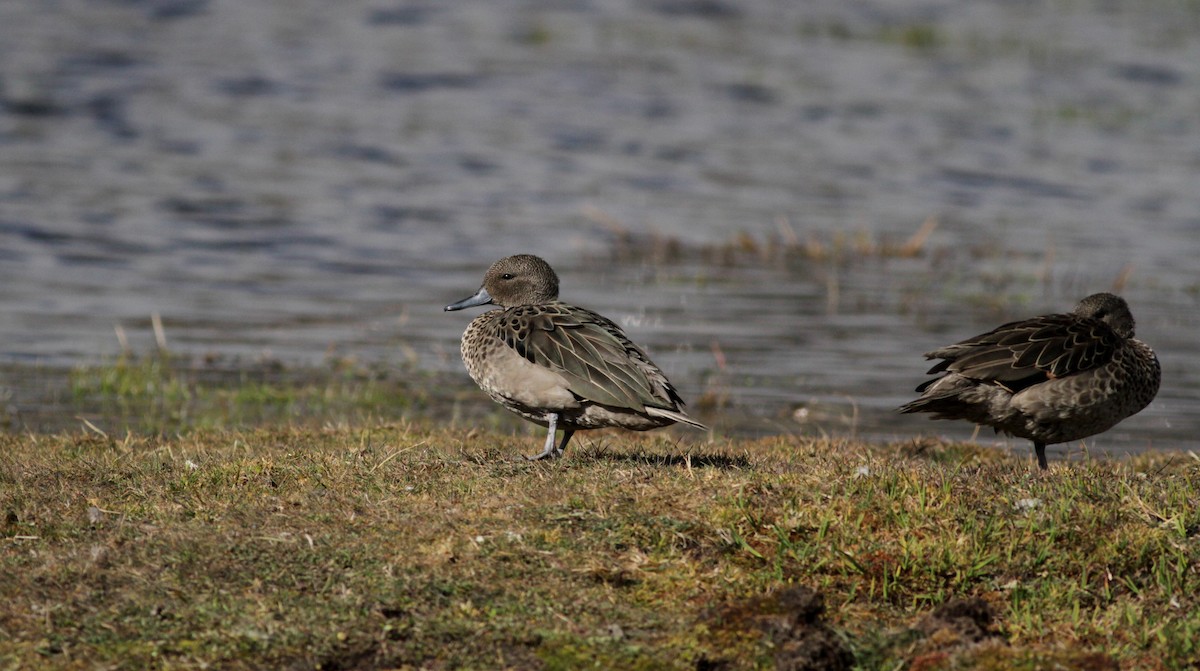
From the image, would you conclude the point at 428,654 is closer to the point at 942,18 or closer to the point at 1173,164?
the point at 1173,164

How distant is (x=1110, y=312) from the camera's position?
369 inches

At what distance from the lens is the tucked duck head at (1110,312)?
936 cm

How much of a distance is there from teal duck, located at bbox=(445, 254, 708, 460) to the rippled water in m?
3.83

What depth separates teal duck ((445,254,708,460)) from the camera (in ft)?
24.1

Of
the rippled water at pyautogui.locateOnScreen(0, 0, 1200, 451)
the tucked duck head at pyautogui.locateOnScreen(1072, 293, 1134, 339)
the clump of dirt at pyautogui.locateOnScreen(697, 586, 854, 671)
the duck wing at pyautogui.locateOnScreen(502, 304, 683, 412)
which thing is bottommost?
the rippled water at pyautogui.locateOnScreen(0, 0, 1200, 451)

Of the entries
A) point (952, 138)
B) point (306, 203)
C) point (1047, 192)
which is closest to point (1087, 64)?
point (952, 138)

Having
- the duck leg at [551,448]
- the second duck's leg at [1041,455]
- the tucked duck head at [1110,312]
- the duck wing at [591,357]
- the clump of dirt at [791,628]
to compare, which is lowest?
the second duck's leg at [1041,455]

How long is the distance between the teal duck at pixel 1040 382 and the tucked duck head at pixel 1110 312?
72 centimetres

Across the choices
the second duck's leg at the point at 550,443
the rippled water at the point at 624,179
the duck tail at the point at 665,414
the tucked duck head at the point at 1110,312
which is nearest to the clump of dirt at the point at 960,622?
the duck tail at the point at 665,414

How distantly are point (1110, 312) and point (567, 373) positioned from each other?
3.87m

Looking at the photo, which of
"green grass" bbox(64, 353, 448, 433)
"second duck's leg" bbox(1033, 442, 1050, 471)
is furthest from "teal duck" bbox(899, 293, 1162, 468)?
"green grass" bbox(64, 353, 448, 433)

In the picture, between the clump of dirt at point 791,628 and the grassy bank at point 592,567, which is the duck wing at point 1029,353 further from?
the clump of dirt at point 791,628

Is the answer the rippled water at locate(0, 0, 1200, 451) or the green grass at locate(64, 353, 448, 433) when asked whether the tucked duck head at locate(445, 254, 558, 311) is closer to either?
the green grass at locate(64, 353, 448, 433)

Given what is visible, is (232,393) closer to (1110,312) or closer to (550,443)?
(550,443)
